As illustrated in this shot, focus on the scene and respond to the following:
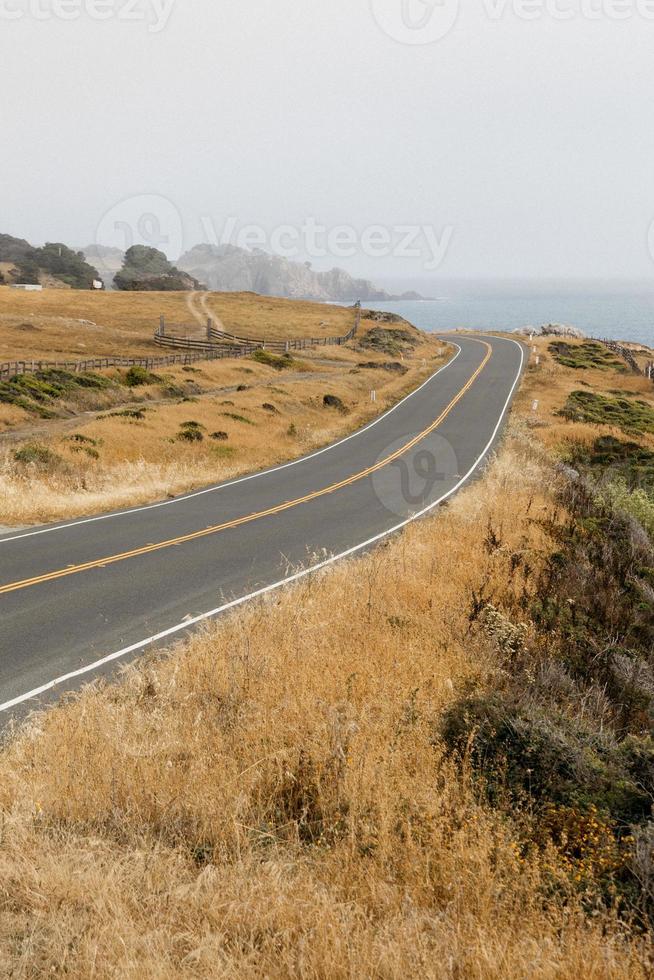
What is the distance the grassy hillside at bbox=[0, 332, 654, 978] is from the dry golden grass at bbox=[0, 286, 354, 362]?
169 feet

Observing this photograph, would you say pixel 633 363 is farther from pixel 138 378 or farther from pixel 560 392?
pixel 138 378

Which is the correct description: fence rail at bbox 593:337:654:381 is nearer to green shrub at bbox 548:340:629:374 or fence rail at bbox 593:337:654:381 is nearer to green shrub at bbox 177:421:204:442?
green shrub at bbox 548:340:629:374

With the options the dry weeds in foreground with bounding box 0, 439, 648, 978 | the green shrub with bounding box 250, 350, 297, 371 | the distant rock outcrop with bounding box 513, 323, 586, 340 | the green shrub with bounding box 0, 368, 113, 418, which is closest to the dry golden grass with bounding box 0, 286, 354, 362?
the green shrub with bounding box 250, 350, 297, 371

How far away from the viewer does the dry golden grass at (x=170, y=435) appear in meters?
20.8

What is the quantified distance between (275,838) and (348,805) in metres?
0.62

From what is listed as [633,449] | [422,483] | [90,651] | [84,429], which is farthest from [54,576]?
[633,449]

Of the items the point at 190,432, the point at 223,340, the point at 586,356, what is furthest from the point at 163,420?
the point at 586,356

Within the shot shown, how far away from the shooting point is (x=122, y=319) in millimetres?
82938

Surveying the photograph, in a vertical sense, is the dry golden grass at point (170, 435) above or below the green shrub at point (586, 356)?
below

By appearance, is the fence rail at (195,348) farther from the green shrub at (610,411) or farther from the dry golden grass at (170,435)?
the green shrub at (610,411)

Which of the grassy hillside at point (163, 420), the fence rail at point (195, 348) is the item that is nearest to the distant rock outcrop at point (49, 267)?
the fence rail at point (195, 348)

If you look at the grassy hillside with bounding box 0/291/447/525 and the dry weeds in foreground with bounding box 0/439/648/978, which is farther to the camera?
the grassy hillside with bounding box 0/291/447/525

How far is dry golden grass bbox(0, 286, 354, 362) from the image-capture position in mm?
62562

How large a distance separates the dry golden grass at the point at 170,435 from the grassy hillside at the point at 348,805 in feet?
40.4
